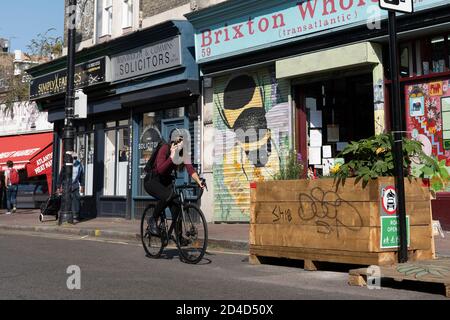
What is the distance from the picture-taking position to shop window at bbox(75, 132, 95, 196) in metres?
18.1

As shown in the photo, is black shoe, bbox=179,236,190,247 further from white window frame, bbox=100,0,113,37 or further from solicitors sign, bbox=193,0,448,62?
white window frame, bbox=100,0,113,37

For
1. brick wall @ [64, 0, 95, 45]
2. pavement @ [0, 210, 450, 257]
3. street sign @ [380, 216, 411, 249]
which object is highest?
brick wall @ [64, 0, 95, 45]

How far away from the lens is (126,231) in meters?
12.3

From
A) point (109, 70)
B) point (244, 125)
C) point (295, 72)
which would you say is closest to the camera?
point (295, 72)

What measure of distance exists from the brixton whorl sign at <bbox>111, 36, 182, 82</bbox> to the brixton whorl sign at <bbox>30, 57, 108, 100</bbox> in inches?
20.1

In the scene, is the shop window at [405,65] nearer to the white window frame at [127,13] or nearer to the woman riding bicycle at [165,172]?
the woman riding bicycle at [165,172]

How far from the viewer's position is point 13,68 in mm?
28156

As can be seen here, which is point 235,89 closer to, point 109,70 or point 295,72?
point 295,72

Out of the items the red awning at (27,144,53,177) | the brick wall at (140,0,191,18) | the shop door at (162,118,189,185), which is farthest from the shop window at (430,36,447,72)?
the red awning at (27,144,53,177)

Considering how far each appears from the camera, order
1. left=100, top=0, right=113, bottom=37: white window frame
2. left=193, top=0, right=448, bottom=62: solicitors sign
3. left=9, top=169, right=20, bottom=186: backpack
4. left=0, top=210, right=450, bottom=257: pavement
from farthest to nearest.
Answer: left=9, top=169, right=20, bottom=186: backpack
left=100, top=0, right=113, bottom=37: white window frame
left=193, top=0, right=448, bottom=62: solicitors sign
left=0, top=210, right=450, bottom=257: pavement

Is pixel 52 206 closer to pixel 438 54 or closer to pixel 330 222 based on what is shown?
pixel 330 222

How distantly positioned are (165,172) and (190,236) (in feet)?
3.32
